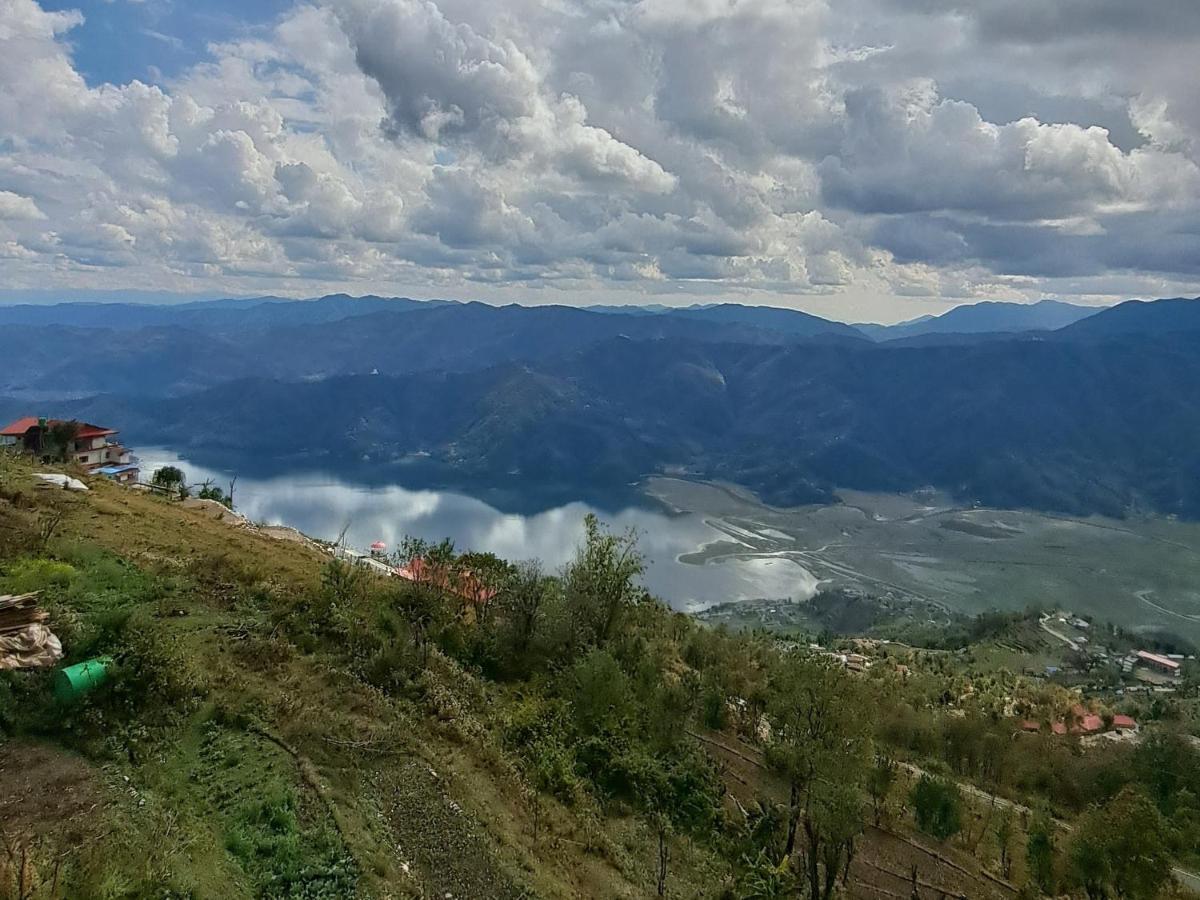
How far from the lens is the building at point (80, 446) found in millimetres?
45719

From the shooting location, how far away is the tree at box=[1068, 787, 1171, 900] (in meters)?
15.9

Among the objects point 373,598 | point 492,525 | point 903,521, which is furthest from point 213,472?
point 373,598

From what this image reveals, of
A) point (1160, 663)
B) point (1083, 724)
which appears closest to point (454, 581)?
point (1083, 724)

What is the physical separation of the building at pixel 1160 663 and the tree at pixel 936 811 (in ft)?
279

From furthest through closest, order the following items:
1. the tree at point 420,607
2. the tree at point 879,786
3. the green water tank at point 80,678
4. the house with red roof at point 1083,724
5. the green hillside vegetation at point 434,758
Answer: the house with red roof at point 1083,724
the tree at point 879,786
the tree at point 420,607
the green water tank at point 80,678
the green hillside vegetation at point 434,758

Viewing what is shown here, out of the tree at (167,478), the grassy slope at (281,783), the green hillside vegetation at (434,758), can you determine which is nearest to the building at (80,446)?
the tree at (167,478)

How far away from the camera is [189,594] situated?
1673 cm

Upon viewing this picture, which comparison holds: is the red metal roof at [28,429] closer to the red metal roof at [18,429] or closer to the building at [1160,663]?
the red metal roof at [18,429]

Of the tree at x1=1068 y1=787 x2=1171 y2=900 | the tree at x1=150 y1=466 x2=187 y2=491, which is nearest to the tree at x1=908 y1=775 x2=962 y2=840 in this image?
the tree at x1=1068 y1=787 x2=1171 y2=900

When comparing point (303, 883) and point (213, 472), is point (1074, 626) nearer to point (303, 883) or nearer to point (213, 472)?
point (303, 883)

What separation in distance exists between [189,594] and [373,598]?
14.7ft

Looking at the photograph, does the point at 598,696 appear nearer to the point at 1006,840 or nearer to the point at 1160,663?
the point at 1006,840

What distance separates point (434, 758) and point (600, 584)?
12.0m

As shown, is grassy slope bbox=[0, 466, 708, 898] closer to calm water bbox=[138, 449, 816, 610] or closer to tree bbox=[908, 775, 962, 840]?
tree bbox=[908, 775, 962, 840]
